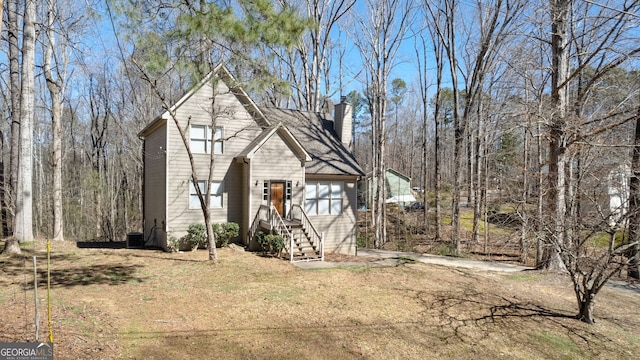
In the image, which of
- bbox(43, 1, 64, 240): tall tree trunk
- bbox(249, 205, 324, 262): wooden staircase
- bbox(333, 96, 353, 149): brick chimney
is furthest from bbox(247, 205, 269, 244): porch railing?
bbox(43, 1, 64, 240): tall tree trunk

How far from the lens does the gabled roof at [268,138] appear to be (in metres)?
13.9

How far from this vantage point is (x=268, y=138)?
14172 millimetres

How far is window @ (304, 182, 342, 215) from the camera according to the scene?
51.3 ft

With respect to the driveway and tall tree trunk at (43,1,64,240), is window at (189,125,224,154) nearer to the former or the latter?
the driveway

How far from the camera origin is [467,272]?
12.1m

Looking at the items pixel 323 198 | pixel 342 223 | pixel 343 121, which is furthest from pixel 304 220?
pixel 343 121

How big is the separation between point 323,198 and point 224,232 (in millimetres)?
4641

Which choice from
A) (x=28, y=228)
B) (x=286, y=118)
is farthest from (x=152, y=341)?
(x=286, y=118)

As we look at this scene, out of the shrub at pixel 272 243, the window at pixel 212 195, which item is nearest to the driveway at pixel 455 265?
the shrub at pixel 272 243

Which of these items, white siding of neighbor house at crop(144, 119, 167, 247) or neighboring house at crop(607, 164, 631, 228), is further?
white siding of neighbor house at crop(144, 119, 167, 247)

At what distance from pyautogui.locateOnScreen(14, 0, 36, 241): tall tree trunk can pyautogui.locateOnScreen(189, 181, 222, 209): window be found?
5.11m

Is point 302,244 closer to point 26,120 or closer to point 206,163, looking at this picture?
point 206,163

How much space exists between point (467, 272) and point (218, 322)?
892cm

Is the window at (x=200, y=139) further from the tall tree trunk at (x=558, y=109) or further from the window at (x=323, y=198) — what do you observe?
the tall tree trunk at (x=558, y=109)
